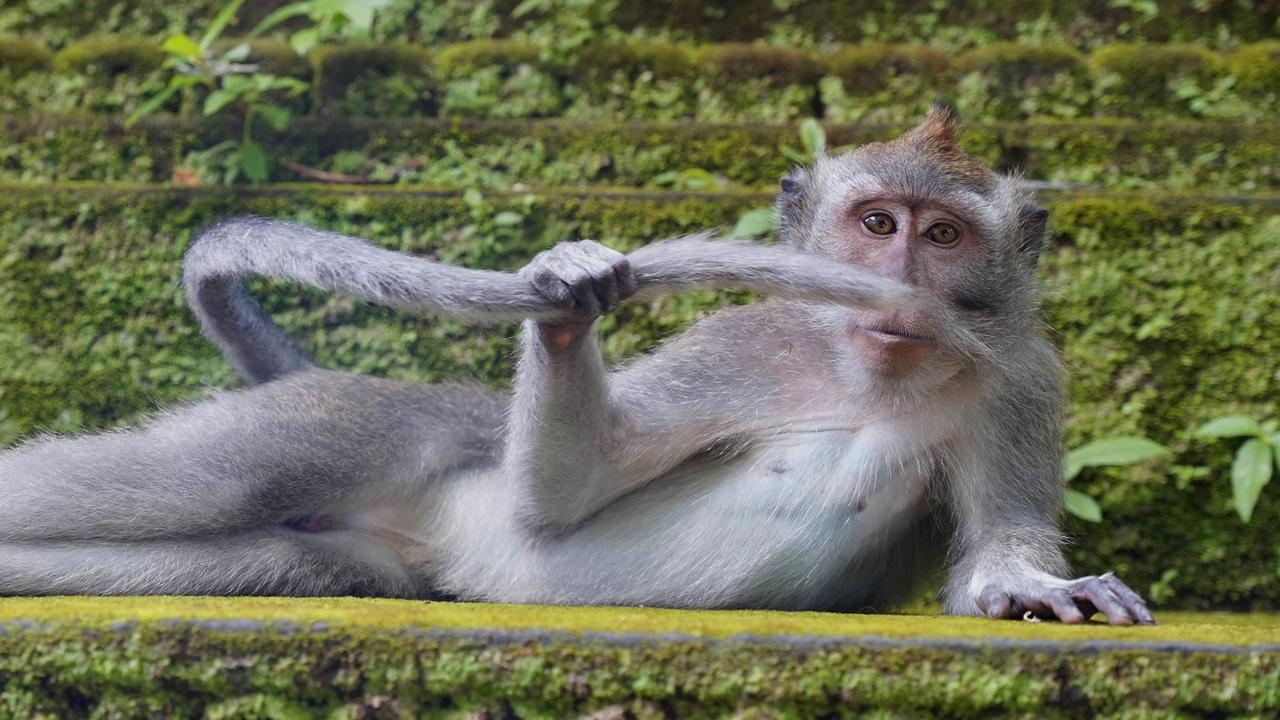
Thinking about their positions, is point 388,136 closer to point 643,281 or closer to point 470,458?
point 470,458

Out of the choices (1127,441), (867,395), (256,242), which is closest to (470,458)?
(256,242)

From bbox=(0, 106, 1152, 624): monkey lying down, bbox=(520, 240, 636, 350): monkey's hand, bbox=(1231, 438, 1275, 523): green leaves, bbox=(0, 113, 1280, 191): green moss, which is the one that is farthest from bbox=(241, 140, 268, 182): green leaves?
bbox=(1231, 438, 1275, 523): green leaves

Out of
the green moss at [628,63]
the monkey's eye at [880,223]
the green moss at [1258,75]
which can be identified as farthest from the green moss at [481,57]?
the green moss at [1258,75]

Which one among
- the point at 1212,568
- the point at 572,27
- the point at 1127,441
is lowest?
the point at 1212,568

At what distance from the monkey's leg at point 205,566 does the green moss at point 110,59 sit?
244 centimetres

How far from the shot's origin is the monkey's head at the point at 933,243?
321cm

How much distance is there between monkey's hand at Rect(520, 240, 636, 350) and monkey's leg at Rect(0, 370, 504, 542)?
35.2 inches

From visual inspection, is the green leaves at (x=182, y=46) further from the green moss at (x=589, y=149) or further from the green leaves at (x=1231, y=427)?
the green leaves at (x=1231, y=427)

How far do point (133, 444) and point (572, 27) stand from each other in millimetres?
2698

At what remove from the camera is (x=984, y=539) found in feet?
11.0

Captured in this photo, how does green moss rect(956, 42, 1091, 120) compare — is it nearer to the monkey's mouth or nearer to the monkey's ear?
the monkey's ear

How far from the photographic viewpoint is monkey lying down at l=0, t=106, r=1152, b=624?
10.5 ft

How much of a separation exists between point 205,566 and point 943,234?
205cm

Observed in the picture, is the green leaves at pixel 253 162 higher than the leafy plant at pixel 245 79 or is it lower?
lower
